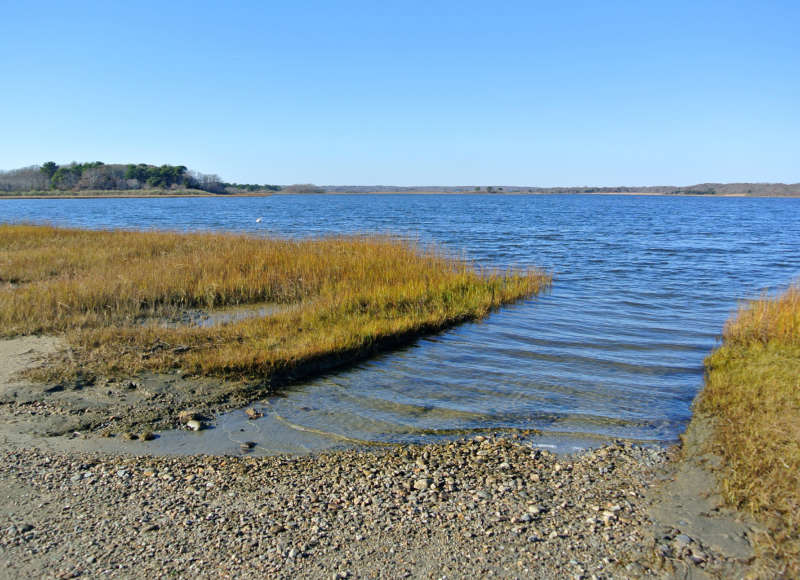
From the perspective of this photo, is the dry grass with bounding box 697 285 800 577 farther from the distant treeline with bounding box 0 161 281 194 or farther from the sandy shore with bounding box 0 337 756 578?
the distant treeline with bounding box 0 161 281 194

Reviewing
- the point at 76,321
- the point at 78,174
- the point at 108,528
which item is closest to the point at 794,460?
the point at 108,528

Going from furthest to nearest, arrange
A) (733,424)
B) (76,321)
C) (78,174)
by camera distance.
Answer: (78,174) < (76,321) < (733,424)

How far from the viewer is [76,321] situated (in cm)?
973

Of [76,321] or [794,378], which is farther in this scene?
[76,321]

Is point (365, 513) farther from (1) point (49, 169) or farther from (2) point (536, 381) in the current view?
(1) point (49, 169)

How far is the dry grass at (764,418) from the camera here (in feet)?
14.5

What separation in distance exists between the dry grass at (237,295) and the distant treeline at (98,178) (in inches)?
5245

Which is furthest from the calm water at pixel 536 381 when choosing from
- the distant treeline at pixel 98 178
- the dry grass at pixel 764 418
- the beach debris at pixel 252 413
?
the distant treeline at pixel 98 178

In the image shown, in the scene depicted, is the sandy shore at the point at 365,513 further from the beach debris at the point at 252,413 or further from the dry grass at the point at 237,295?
the dry grass at the point at 237,295

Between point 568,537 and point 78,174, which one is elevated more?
point 78,174

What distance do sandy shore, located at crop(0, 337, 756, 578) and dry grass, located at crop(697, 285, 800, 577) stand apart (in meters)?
0.25

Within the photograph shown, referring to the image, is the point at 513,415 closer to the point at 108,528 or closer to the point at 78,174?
the point at 108,528

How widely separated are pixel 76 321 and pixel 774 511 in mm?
10173

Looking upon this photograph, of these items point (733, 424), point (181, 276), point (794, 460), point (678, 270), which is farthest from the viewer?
point (678, 270)
